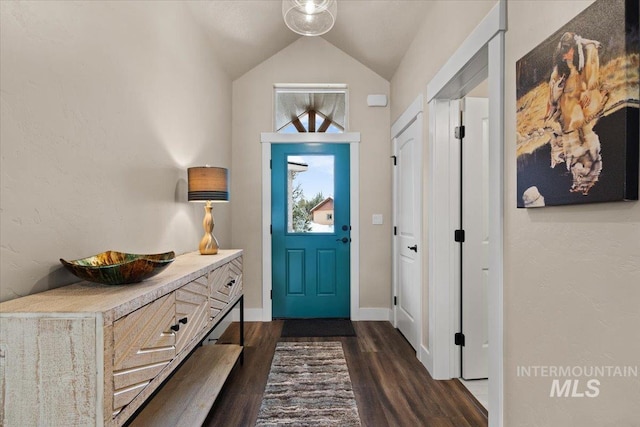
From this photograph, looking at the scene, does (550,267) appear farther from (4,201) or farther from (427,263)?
(4,201)

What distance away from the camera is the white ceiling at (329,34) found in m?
2.84

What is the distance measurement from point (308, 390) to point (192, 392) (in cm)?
75

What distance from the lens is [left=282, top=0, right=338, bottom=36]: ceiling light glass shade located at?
82.1 inches

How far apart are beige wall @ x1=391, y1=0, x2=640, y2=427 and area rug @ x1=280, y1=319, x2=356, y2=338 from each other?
210 cm

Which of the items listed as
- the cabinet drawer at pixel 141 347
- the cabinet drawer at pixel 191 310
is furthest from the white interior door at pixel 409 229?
the cabinet drawer at pixel 141 347

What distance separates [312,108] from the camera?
403 centimetres

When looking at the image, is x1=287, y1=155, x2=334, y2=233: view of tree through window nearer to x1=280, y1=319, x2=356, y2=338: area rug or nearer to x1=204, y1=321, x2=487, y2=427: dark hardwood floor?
x1=280, y1=319, x2=356, y2=338: area rug

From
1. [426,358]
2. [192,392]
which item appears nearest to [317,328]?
[426,358]

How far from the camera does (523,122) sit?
1.37 m

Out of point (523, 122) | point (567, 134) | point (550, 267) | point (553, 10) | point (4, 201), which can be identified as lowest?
point (550, 267)

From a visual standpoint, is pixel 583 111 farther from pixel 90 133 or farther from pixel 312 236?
pixel 312 236

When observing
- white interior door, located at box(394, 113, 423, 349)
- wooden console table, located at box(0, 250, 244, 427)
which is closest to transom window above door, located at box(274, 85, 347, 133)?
white interior door, located at box(394, 113, 423, 349)

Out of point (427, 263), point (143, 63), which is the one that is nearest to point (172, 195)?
point (143, 63)

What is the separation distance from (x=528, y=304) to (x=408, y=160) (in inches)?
81.5
